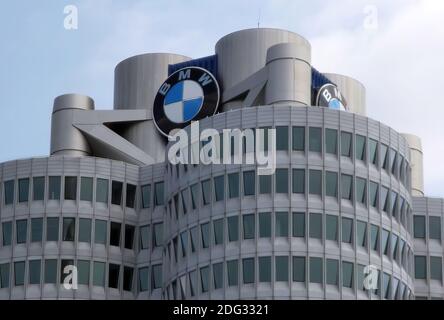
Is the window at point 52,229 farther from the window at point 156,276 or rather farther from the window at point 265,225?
the window at point 265,225

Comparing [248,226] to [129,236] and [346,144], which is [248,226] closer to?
[346,144]

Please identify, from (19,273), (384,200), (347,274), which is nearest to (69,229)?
(19,273)

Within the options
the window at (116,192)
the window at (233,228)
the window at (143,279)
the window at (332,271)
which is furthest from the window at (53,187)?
the window at (332,271)

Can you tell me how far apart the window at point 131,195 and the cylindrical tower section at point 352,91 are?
73.8ft

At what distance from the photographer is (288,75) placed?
417ft

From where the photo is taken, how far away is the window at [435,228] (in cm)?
13388

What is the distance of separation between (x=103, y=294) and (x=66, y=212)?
7768 mm

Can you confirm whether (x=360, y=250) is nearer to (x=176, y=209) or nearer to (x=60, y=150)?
(x=176, y=209)

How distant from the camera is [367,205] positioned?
122 meters

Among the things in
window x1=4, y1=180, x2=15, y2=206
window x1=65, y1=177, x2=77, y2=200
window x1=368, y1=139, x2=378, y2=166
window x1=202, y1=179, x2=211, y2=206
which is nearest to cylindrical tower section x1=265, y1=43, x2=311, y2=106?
window x1=368, y1=139, x2=378, y2=166

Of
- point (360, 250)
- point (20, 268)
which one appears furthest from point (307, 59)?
point (20, 268)

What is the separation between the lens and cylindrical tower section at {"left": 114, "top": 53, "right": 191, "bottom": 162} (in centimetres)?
14238

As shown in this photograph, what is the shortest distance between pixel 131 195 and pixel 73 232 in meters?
6.47

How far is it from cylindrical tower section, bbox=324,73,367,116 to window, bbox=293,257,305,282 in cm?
2986
